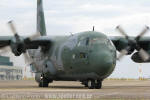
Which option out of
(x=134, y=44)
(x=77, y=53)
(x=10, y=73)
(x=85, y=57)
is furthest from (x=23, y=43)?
(x=10, y=73)

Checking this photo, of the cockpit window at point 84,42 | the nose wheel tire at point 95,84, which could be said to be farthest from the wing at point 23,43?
the nose wheel tire at point 95,84

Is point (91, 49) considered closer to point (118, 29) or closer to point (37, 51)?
point (118, 29)

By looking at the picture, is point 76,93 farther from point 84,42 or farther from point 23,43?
point 23,43

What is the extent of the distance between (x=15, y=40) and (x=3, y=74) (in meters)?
117

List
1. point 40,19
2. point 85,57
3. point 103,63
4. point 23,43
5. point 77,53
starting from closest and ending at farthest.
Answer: point 103,63 → point 85,57 → point 77,53 → point 23,43 → point 40,19

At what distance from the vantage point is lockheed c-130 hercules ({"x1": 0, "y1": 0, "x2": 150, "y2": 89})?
25.6 m

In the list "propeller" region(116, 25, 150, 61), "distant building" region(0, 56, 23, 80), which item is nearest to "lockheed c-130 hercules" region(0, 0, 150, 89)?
"propeller" region(116, 25, 150, 61)

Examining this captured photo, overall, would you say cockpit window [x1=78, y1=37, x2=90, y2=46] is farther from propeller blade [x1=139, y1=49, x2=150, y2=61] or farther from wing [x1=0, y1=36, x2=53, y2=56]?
propeller blade [x1=139, y1=49, x2=150, y2=61]

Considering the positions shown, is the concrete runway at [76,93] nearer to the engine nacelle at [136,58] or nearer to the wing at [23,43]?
the wing at [23,43]

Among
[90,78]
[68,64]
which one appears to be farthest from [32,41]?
[90,78]

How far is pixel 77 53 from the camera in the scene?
26.7 m

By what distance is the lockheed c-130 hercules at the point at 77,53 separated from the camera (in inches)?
1008

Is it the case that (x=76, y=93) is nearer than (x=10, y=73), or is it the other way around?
(x=76, y=93)

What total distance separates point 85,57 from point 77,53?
871 millimetres
